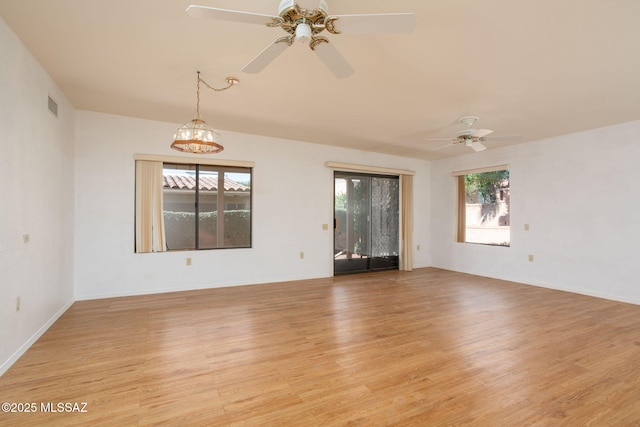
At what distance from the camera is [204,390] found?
82.9 inches

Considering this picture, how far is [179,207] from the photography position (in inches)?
196

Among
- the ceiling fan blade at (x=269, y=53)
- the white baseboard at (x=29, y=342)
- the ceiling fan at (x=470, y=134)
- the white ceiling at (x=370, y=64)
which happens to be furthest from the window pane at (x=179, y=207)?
the ceiling fan at (x=470, y=134)

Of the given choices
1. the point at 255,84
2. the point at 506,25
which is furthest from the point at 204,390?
the point at 506,25

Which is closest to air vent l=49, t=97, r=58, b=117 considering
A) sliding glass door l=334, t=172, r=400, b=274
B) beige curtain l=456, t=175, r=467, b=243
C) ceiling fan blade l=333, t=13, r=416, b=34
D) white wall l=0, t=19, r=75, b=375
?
white wall l=0, t=19, r=75, b=375

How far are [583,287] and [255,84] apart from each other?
5686mm

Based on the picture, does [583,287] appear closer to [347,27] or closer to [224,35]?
[347,27]

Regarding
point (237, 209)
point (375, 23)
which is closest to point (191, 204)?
point (237, 209)

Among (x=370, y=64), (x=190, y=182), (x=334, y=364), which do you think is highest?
(x=370, y=64)

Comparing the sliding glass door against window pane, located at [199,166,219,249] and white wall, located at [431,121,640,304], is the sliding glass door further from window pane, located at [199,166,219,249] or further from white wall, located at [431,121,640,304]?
window pane, located at [199,166,219,249]

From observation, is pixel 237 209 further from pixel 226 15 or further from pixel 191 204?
pixel 226 15

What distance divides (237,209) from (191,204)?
30.1 inches

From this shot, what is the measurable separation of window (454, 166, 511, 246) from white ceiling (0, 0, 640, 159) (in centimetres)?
168

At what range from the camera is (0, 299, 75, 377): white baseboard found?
2328 mm

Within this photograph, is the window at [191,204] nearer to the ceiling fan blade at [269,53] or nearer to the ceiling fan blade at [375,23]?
the ceiling fan blade at [269,53]
